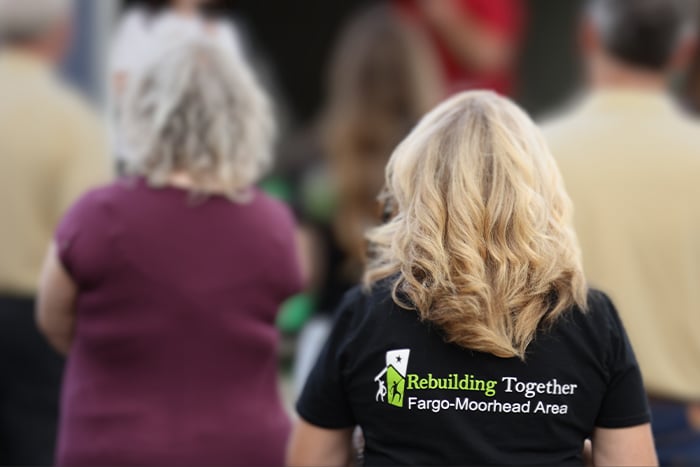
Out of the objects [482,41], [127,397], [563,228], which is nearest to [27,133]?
[127,397]

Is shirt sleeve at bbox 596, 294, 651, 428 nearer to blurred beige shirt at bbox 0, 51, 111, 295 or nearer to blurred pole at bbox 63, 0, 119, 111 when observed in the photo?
blurred beige shirt at bbox 0, 51, 111, 295

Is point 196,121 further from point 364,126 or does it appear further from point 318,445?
point 364,126

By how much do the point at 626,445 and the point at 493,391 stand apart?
26 centimetres

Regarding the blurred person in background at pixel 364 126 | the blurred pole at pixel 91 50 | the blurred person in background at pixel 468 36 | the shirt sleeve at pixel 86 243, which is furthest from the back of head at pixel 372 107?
the shirt sleeve at pixel 86 243

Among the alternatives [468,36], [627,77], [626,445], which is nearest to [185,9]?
[627,77]

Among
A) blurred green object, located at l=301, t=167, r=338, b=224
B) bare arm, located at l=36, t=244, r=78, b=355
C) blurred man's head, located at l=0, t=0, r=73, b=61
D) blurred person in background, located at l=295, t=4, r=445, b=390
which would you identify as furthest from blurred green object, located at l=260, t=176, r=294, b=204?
bare arm, located at l=36, t=244, r=78, b=355

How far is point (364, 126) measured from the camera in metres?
3.95

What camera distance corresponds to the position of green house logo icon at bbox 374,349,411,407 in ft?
5.94

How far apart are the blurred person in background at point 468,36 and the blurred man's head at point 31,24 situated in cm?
194

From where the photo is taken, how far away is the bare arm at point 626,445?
1.85 meters

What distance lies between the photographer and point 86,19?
152 inches

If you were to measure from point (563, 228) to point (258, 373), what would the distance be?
0.90m

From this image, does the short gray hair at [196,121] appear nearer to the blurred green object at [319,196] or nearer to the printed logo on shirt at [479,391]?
the printed logo on shirt at [479,391]

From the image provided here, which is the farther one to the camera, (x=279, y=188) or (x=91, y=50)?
(x=279, y=188)
